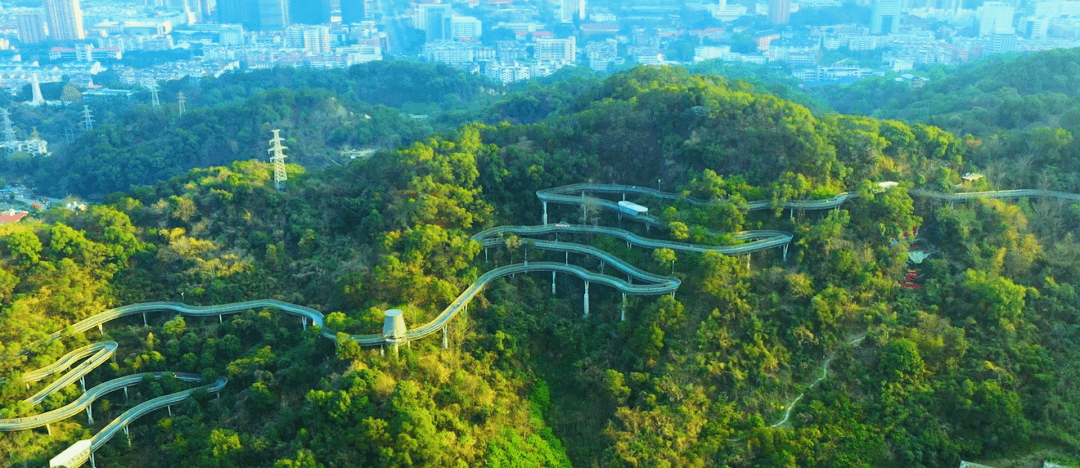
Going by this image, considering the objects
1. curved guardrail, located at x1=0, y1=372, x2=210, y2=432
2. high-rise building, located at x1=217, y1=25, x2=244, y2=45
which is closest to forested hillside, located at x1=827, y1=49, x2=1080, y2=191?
curved guardrail, located at x1=0, y1=372, x2=210, y2=432

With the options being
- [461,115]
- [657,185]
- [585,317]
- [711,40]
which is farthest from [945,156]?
[711,40]

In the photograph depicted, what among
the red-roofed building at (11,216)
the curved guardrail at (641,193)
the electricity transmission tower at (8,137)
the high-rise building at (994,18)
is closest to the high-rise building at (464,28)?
the high-rise building at (994,18)

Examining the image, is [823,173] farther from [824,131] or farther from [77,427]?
[77,427]

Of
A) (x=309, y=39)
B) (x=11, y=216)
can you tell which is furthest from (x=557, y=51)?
(x=11, y=216)

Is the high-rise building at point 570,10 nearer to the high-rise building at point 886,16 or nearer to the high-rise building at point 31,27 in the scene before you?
the high-rise building at point 886,16

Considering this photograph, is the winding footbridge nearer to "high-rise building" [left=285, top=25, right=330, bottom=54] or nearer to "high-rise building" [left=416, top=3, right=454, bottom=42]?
"high-rise building" [left=285, top=25, right=330, bottom=54]

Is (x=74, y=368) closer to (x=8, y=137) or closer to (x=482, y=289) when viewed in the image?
(x=482, y=289)
